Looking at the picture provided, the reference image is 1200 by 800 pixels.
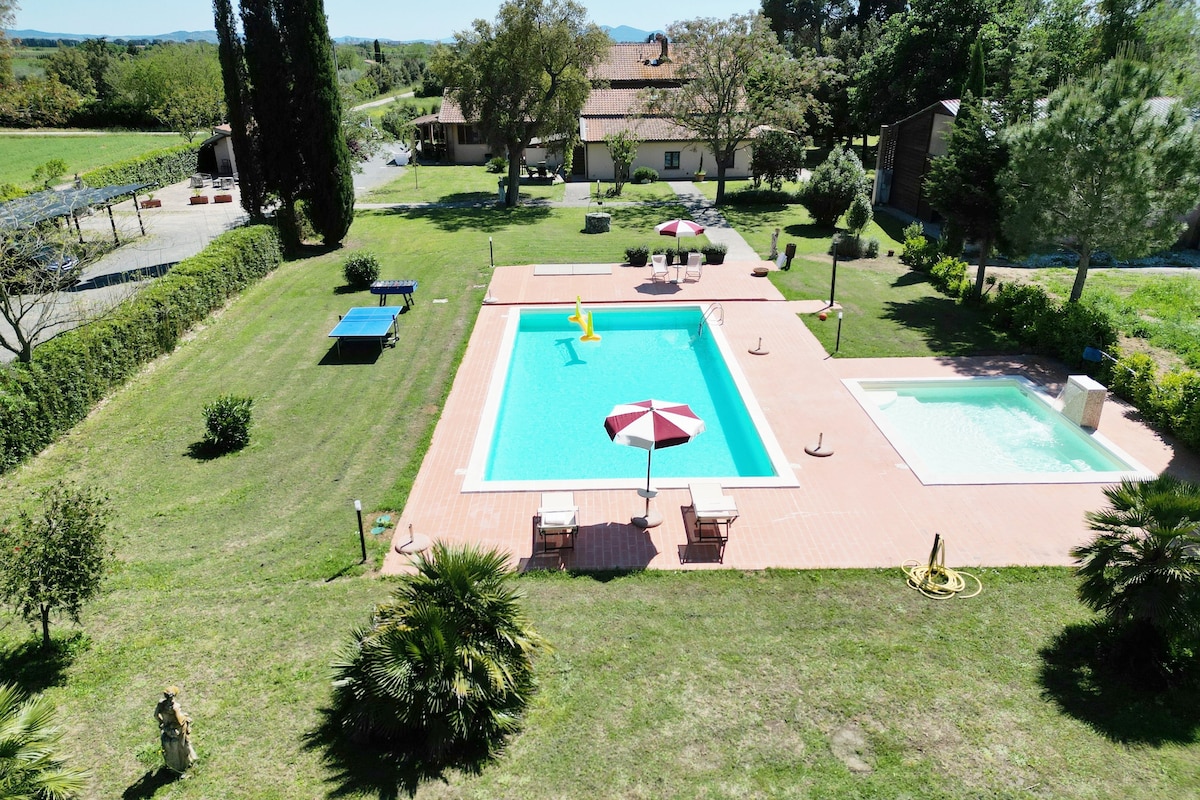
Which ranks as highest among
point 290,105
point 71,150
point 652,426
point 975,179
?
point 290,105

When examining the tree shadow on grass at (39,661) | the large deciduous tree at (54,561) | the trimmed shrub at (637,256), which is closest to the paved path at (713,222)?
the trimmed shrub at (637,256)

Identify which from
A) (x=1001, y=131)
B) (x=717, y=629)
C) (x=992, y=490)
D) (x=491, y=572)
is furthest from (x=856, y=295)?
(x=491, y=572)

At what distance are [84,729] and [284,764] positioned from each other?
245cm

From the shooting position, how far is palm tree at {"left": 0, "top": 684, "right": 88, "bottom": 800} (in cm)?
631

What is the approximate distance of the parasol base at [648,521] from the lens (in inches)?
486

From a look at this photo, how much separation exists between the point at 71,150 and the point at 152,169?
1829 centimetres

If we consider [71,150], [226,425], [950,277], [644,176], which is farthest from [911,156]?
[71,150]

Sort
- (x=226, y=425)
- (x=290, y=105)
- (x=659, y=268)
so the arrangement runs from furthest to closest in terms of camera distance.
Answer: (x=290, y=105) → (x=659, y=268) → (x=226, y=425)

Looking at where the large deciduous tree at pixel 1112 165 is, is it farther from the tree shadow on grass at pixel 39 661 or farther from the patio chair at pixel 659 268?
the tree shadow on grass at pixel 39 661

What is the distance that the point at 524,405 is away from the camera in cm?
1788

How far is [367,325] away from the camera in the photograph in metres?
19.9

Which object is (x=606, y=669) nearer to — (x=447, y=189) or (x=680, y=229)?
(x=680, y=229)

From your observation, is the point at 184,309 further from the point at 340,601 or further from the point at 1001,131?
the point at 1001,131

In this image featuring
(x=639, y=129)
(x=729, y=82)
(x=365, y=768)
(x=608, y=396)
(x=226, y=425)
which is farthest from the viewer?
(x=639, y=129)
